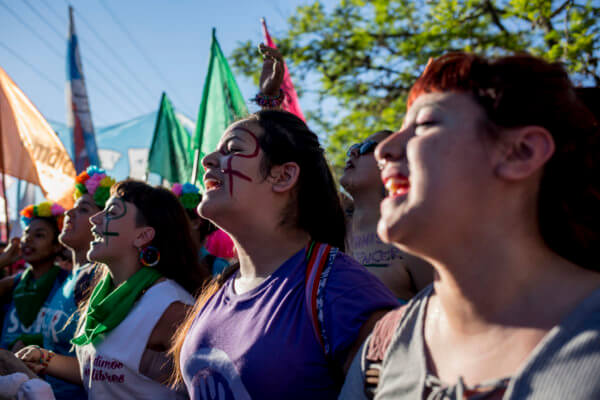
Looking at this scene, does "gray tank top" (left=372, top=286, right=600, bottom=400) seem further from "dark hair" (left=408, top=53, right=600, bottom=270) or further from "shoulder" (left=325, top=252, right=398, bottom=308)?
"shoulder" (left=325, top=252, right=398, bottom=308)

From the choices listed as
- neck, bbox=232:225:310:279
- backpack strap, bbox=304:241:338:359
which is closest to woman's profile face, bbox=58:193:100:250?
neck, bbox=232:225:310:279

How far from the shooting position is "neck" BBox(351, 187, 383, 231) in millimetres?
3113

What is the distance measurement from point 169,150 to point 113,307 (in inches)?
197

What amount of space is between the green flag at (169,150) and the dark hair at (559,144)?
6676 mm

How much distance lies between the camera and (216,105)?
20.6ft

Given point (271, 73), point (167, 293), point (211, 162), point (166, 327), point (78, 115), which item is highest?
point (78, 115)

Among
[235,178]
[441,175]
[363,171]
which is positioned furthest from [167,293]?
[441,175]

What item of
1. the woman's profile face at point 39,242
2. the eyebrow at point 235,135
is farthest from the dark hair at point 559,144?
the woman's profile face at point 39,242

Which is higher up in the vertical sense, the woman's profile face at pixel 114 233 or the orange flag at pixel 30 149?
the orange flag at pixel 30 149

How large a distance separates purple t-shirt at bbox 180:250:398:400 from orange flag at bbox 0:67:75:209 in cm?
468

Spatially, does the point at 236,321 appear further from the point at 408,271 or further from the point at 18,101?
the point at 18,101

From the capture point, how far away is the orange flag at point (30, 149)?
18.8ft

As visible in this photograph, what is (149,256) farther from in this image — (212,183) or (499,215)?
(499,215)

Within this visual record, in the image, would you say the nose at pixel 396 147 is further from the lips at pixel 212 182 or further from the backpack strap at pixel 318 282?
the lips at pixel 212 182
